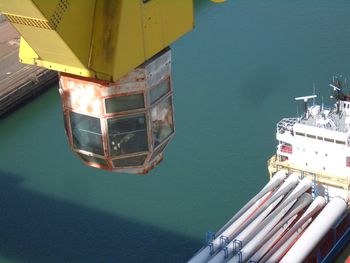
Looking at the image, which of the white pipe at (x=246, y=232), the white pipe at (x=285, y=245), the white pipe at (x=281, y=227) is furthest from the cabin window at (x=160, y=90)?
the white pipe at (x=285, y=245)

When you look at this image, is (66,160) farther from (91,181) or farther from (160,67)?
(160,67)

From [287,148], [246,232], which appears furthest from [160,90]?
[287,148]

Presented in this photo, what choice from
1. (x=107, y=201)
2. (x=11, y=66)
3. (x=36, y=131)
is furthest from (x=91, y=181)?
(x=11, y=66)

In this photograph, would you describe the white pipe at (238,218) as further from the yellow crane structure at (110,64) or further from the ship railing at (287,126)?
the yellow crane structure at (110,64)

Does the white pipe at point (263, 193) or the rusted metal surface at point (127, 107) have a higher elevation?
the rusted metal surface at point (127, 107)

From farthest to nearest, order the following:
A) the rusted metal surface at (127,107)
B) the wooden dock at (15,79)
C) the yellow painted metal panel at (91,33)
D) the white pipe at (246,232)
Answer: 1. the wooden dock at (15,79)
2. the white pipe at (246,232)
3. the rusted metal surface at (127,107)
4. the yellow painted metal panel at (91,33)

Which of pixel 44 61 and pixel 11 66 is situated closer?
pixel 44 61
